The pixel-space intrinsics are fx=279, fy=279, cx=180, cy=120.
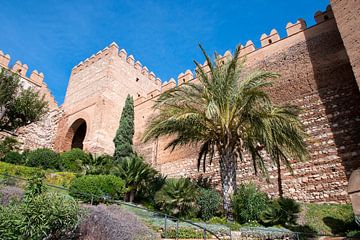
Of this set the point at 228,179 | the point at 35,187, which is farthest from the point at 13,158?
the point at 228,179

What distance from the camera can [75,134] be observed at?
22.0m

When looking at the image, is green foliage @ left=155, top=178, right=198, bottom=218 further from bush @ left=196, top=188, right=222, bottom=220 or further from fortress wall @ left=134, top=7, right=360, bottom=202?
fortress wall @ left=134, top=7, right=360, bottom=202

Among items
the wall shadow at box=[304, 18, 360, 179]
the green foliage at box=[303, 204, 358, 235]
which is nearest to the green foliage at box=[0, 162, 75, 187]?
the green foliage at box=[303, 204, 358, 235]

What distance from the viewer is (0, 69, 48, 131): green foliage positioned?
1519 centimetres

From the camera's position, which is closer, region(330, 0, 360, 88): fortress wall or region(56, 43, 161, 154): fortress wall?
region(330, 0, 360, 88): fortress wall

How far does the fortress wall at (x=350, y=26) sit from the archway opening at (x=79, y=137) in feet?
59.2

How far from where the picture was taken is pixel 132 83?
23.1 m

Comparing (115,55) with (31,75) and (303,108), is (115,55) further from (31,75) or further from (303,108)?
(303,108)

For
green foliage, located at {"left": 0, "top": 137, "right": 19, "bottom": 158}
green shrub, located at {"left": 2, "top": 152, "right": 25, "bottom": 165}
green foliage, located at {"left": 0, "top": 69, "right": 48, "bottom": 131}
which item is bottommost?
green shrub, located at {"left": 2, "top": 152, "right": 25, "bottom": 165}

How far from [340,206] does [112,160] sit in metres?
10.6

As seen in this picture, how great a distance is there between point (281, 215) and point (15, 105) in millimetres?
14762

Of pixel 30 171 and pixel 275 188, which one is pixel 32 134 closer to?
pixel 30 171

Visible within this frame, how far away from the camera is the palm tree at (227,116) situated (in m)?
8.64

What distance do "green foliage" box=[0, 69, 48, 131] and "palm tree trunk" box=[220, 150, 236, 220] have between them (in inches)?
483
